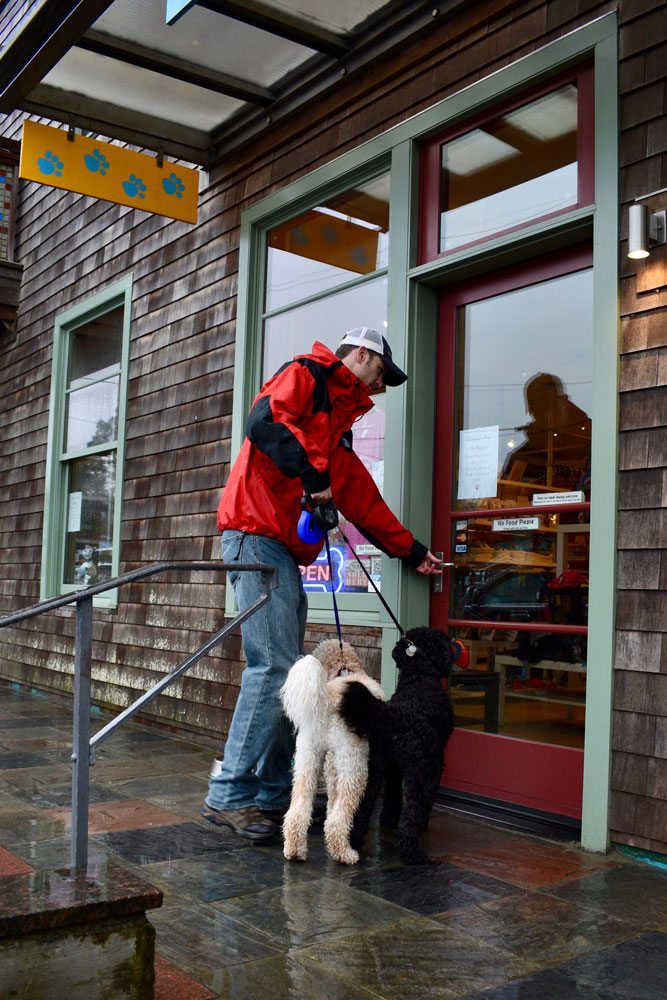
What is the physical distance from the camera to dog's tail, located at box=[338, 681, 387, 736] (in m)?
3.25

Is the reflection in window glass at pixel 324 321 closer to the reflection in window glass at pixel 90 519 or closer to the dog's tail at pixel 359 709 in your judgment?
the dog's tail at pixel 359 709

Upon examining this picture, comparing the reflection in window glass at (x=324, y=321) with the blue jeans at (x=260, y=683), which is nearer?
the blue jeans at (x=260, y=683)

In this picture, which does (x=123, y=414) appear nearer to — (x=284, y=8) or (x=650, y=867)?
(x=284, y=8)

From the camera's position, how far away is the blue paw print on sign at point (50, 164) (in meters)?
5.52

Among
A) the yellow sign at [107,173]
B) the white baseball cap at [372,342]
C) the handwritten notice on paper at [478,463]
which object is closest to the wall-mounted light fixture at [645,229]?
the white baseball cap at [372,342]

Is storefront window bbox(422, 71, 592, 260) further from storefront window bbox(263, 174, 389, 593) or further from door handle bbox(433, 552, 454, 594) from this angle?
door handle bbox(433, 552, 454, 594)

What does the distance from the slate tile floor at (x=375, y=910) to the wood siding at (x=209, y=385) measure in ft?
1.59

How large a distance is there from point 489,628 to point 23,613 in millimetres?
2281

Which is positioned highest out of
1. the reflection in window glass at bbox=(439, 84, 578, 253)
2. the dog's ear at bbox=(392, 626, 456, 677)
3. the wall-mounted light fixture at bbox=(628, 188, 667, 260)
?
the reflection in window glass at bbox=(439, 84, 578, 253)

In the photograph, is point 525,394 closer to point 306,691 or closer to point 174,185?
point 306,691

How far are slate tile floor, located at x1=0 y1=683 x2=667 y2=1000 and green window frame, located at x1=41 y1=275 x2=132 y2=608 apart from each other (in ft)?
12.7

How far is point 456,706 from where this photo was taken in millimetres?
4316

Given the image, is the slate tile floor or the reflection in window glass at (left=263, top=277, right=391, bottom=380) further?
the reflection in window glass at (left=263, top=277, right=391, bottom=380)

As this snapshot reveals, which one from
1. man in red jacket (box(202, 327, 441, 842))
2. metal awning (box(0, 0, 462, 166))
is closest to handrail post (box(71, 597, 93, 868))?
man in red jacket (box(202, 327, 441, 842))
